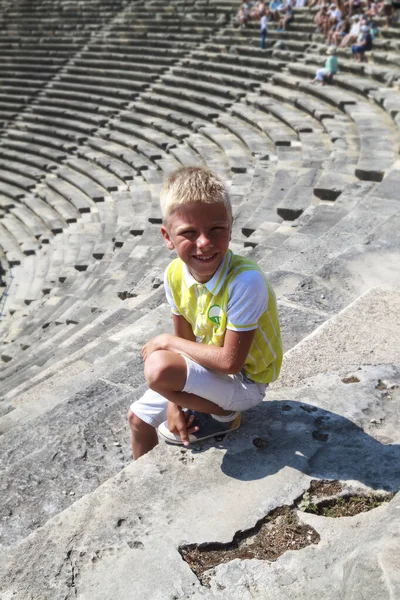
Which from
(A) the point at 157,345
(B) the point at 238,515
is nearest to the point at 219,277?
(A) the point at 157,345

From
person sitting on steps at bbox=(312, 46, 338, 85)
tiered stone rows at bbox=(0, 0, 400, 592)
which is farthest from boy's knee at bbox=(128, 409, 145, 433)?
person sitting on steps at bbox=(312, 46, 338, 85)

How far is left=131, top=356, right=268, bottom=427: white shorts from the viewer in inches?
115

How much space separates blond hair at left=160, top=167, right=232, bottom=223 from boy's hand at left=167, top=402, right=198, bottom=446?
850 mm

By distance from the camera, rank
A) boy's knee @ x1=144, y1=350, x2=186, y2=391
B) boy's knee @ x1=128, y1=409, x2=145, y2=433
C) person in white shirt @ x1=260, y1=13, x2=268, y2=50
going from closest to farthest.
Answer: boy's knee @ x1=144, y1=350, x2=186, y2=391 < boy's knee @ x1=128, y1=409, x2=145, y2=433 < person in white shirt @ x1=260, y1=13, x2=268, y2=50

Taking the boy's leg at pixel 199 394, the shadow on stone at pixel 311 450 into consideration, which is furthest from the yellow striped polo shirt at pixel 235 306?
the shadow on stone at pixel 311 450

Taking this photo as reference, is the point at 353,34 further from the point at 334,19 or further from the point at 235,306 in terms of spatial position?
the point at 235,306

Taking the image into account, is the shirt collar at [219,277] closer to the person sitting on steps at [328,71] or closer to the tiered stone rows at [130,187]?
the tiered stone rows at [130,187]

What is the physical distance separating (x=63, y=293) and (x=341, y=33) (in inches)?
354

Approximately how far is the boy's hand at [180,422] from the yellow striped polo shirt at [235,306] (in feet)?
1.10

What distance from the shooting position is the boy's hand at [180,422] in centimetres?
300

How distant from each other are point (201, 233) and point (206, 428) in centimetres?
88

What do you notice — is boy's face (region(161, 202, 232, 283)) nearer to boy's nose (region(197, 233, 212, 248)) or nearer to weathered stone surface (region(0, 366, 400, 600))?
boy's nose (region(197, 233, 212, 248))

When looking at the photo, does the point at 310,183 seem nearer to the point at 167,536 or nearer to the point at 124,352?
the point at 124,352

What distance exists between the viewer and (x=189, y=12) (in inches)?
782
